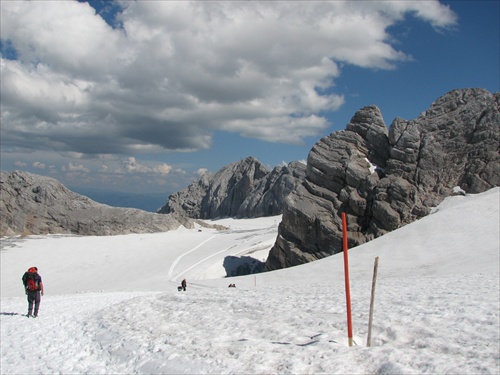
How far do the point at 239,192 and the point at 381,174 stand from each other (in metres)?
76.0

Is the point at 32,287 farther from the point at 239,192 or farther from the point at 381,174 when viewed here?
the point at 239,192

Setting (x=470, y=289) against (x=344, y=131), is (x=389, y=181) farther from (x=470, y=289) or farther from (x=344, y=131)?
(x=470, y=289)

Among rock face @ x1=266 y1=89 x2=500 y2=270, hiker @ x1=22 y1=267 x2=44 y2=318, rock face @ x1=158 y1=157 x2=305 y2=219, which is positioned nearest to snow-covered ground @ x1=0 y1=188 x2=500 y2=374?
hiker @ x1=22 y1=267 x2=44 y2=318

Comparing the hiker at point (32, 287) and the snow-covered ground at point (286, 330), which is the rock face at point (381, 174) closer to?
the snow-covered ground at point (286, 330)

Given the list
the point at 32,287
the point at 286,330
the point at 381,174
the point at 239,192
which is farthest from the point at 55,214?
Result: the point at 286,330

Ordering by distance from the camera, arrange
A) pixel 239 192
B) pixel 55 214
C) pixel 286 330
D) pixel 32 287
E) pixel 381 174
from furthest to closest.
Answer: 1. pixel 239 192
2. pixel 55 214
3. pixel 381 174
4. pixel 32 287
5. pixel 286 330

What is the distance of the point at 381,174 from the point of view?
43.5 metres

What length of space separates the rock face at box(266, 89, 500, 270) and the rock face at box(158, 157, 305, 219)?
5317cm

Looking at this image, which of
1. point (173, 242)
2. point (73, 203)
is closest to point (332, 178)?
point (173, 242)

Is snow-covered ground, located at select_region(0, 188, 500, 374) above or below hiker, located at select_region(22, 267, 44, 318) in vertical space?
below

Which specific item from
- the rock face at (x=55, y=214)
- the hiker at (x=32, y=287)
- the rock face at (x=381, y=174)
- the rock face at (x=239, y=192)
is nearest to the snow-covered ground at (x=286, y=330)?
the hiker at (x=32, y=287)

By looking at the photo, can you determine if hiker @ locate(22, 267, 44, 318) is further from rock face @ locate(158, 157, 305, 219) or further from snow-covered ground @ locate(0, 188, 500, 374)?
rock face @ locate(158, 157, 305, 219)

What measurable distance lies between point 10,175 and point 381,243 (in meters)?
58.6

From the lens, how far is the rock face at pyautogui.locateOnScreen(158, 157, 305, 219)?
103062mm
